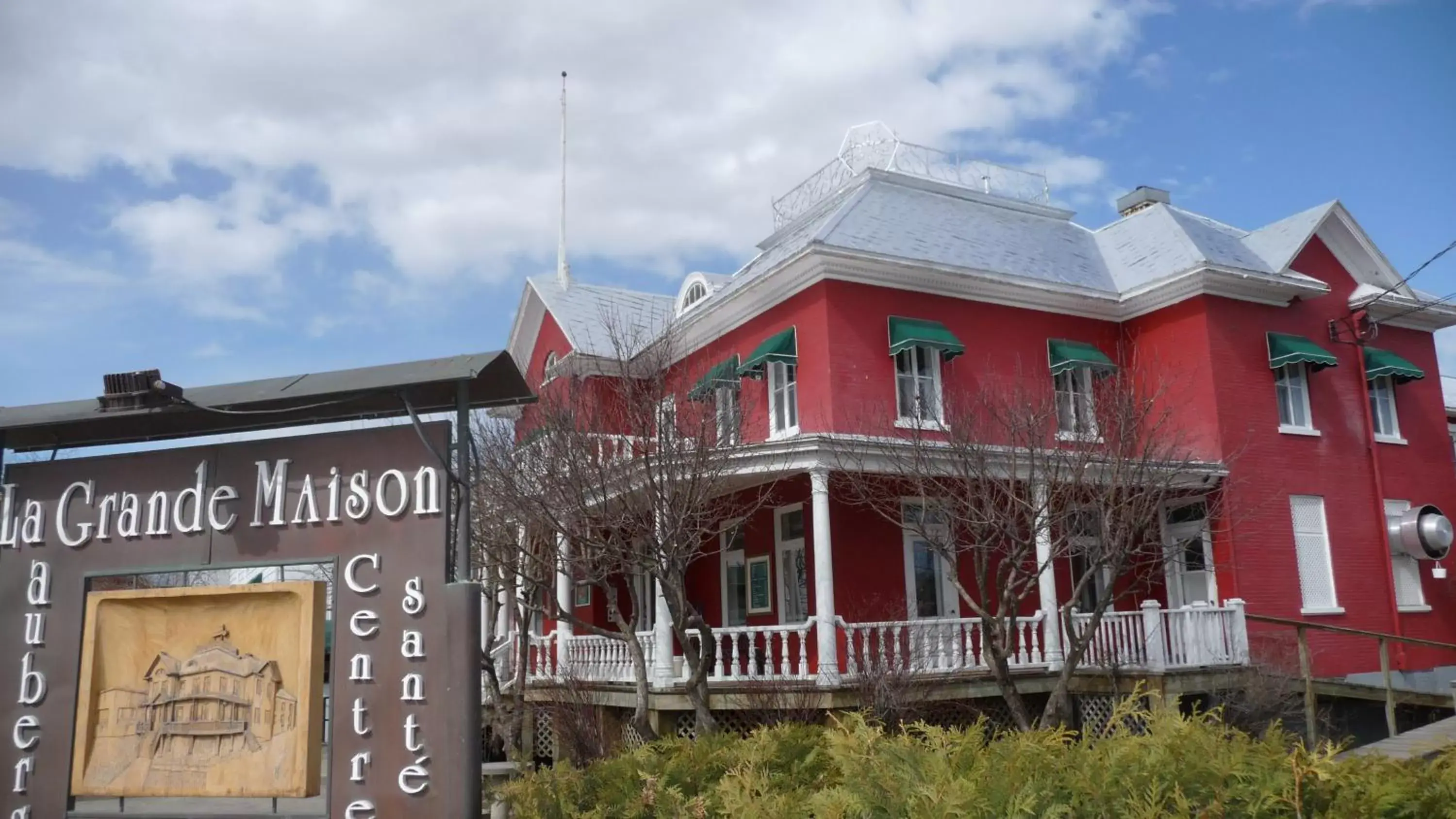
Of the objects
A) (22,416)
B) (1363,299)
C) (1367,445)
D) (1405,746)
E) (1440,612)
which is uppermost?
(1363,299)

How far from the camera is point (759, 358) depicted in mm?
16938

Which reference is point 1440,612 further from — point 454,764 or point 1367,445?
point 454,764

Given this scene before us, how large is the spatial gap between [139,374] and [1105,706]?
40.4 ft

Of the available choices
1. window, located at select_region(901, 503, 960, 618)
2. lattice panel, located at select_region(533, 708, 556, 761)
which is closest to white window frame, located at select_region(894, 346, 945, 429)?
window, located at select_region(901, 503, 960, 618)

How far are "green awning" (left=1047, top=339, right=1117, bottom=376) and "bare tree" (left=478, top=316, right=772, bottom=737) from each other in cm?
615

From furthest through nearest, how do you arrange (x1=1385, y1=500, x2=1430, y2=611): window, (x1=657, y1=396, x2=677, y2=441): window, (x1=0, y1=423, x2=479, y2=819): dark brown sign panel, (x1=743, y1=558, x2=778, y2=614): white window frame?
(x1=1385, y1=500, x2=1430, y2=611): window → (x1=743, y1=558, x2=778, y2=614): white window frame → (x1=657, y1=396, x2=677, y2=441): window → (x1=0, y1=423, x2=479, y2=819): dark brown sign panel

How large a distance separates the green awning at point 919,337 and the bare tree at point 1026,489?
0.81 metres

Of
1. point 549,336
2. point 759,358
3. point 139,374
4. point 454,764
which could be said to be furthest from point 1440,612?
point 139,374

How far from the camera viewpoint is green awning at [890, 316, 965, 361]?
1648cm

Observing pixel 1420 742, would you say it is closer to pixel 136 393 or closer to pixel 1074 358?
pixel 1074 358

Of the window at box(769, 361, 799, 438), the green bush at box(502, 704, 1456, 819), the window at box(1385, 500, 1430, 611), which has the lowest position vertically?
the green bush at box(502, 704, 1456, 819)

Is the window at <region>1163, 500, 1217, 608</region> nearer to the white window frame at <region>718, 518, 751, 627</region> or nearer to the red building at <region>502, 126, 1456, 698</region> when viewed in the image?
the red building at <region>502, 126, 1456, 698</region>

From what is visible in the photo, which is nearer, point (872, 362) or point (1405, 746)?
point (1405, 746)

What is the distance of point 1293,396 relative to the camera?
1880cm
